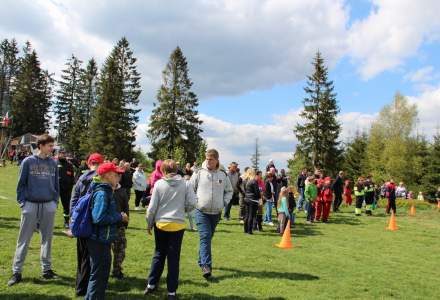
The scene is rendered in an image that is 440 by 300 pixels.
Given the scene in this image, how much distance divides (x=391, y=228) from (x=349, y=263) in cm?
840

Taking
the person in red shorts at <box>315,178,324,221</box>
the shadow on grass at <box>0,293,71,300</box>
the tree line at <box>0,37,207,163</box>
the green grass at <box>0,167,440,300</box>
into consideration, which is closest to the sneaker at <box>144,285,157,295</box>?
the green grass at <box>0,167,440,300</box>

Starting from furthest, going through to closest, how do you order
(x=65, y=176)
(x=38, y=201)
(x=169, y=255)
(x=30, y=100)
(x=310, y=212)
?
(x=30, y=100) → (x=310, y=212) → (x=65, y=176) → (x=38, y=201) → (x=169, y=255)

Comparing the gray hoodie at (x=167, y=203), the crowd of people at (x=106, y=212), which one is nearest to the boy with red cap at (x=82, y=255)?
the crowd of people at (x=106, y=212)

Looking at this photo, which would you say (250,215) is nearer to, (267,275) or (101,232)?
(267,275)

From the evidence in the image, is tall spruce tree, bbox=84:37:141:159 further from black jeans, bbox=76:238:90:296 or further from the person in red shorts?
black jeans, bbox=76:238:90:296

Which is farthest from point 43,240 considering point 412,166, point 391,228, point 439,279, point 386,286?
point 412,166

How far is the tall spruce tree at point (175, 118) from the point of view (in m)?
56.2

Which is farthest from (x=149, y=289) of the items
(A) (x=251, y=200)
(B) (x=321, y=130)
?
(B) (x=321, y=130)

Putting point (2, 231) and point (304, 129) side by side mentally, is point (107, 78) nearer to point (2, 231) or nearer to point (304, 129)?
point (304, 129)

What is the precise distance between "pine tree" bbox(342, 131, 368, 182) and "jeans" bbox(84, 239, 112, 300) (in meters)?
56.2

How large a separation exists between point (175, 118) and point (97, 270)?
2067 inches

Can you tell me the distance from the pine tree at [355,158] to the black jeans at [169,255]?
54.8 m

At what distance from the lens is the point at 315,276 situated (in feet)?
26.0

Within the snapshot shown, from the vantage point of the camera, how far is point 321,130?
2032 inches
